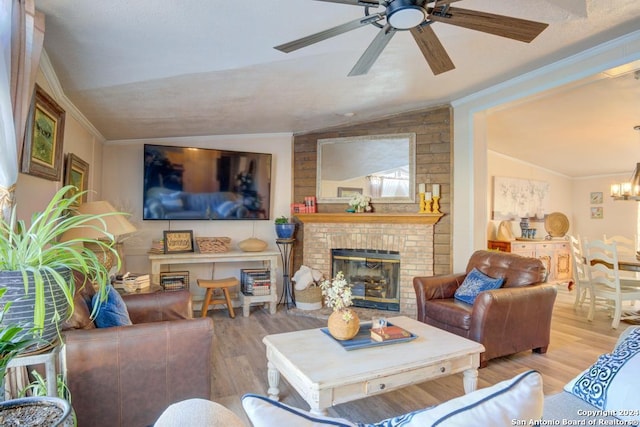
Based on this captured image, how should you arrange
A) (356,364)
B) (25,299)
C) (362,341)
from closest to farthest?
1. (25,299)
2. (356,364)
3. (362,341)

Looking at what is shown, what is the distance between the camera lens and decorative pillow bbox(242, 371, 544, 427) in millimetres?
671

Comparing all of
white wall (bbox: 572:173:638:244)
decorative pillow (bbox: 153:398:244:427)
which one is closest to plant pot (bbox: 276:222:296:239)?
decorative pillow (bbox: 153:398:244:427)

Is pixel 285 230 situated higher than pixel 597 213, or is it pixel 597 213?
pixel 597 213

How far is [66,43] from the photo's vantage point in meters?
2.17

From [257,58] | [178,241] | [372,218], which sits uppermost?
[257,58]

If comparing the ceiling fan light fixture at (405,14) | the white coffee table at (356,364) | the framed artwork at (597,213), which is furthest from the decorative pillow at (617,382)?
the framed artwork at (597,213)

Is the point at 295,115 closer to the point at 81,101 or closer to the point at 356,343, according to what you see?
the point at 81,101

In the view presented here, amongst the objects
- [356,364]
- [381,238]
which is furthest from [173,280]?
[356,364]

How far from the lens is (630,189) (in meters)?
4.12

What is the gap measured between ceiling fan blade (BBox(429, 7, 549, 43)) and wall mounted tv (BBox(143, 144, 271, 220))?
339 centimetres

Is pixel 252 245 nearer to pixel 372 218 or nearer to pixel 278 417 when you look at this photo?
pixel 372 218

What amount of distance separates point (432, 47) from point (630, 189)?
147 inches

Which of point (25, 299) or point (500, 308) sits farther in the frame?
point (500, 308)

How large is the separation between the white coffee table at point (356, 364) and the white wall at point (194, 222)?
8.87ft
